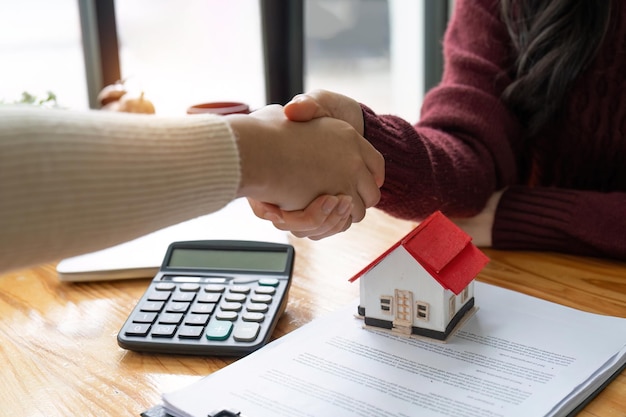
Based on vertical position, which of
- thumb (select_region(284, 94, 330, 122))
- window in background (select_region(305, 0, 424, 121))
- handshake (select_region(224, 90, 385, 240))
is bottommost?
window in background (select_region(305, 0, 424, 121))

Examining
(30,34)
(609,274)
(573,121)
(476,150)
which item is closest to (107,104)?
(30,34)

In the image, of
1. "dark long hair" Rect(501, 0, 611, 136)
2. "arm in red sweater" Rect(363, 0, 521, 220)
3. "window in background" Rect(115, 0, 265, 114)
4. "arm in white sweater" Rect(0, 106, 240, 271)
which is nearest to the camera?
"arm in white sweater" Rect(0, 106, 240, 271)

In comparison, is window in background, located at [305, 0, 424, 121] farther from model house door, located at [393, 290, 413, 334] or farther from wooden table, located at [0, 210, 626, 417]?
model house door, located at [393, 290, 413, 334]

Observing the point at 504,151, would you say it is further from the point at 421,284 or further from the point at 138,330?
the point at 138,330

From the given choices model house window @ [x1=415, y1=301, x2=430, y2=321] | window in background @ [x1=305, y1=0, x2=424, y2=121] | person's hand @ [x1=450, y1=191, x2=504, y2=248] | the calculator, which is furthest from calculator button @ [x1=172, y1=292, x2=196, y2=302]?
window in background @ [x1=305, y1=0, x2=424, y2=121]

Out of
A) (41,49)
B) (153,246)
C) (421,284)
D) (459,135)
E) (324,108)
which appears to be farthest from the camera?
(41,49)

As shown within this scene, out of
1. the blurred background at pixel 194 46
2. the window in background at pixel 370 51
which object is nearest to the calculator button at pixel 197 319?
the blurred background at pixel 194 46

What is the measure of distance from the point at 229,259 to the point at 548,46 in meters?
0.56

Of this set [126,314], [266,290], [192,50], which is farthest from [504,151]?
[192,50]

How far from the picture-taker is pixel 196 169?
562 mm

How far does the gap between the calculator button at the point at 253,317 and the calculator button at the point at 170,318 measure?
59 millimetres

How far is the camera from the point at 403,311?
645 mm

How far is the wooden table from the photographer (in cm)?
57

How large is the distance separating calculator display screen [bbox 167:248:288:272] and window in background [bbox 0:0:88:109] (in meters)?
0.82
